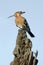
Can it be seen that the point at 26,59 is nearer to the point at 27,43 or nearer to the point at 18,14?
the point at 27,43

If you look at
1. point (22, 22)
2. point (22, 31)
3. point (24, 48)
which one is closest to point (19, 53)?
point (24, 48)

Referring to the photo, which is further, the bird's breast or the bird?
the bird's breast

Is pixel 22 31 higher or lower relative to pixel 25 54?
higher

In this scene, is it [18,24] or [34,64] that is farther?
[18,24]

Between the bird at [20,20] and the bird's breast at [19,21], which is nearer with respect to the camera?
the bird at [20,20]

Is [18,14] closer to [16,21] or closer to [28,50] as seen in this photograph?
[16,21]

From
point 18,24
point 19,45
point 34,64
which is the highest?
point 18,24

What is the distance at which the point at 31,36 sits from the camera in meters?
17.3

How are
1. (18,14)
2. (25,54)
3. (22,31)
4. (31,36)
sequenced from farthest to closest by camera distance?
(18,14)
(31,36)
(22,31)
(25,54)

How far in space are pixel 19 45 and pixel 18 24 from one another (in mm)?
3425

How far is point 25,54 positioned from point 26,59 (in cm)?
28

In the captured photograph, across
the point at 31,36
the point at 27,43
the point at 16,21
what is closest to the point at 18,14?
the point at 16,21

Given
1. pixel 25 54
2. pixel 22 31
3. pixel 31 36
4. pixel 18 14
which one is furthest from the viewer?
pixel 18 14

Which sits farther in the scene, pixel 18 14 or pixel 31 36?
pixel 18 14
